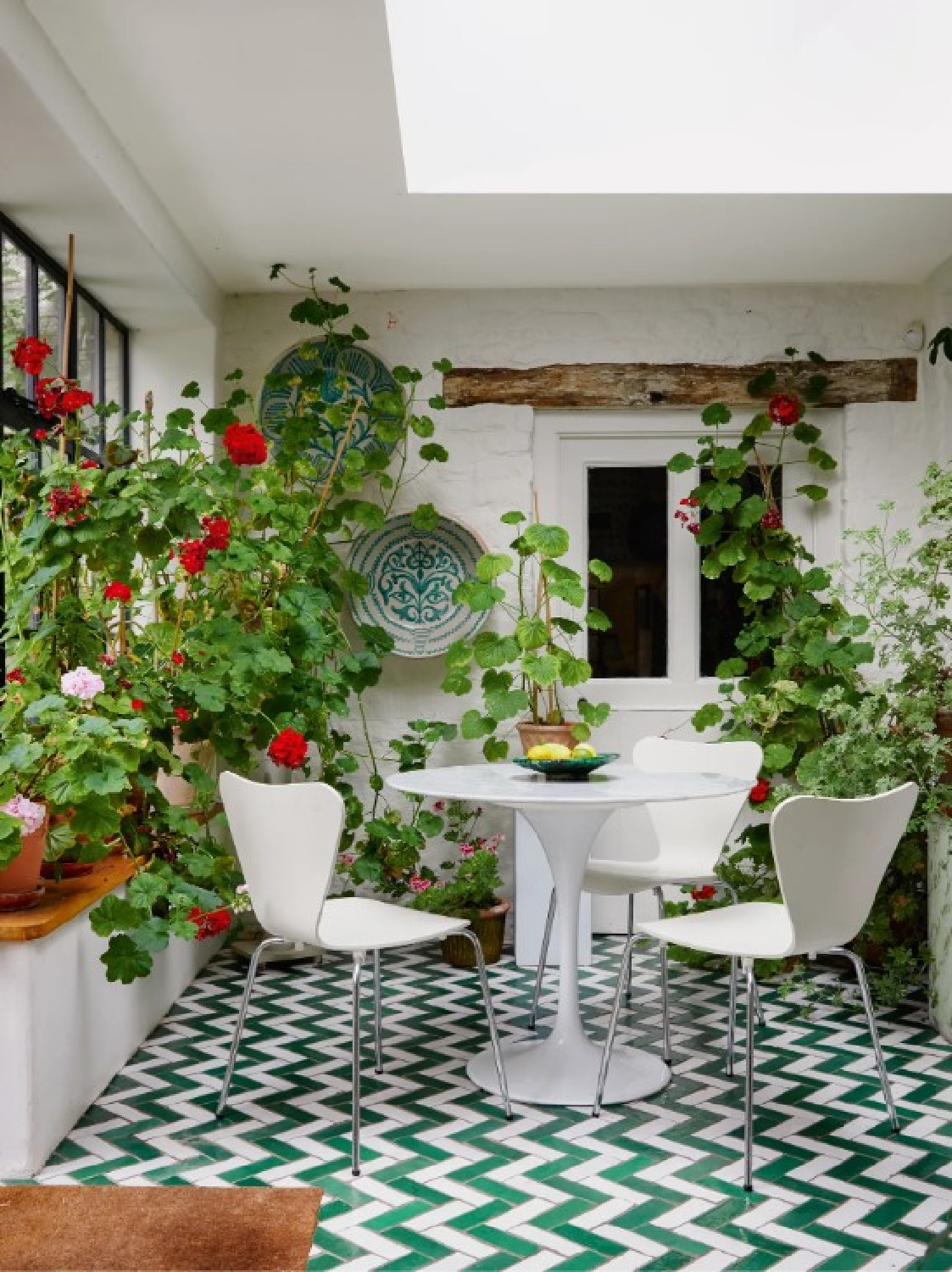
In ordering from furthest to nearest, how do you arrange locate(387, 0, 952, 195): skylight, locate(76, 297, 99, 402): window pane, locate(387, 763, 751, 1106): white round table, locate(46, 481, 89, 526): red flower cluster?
1. locate(76, 297, 99, 402): window pane
2. locate(387, 0, 952, 195): skylight
3. locate(387, 763, 751, 1106): white round table
4. locate(46, 481, 89, 526): red flower cluster

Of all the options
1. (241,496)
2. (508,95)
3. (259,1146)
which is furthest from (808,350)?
(259,1146)

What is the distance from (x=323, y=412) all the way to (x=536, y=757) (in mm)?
2107

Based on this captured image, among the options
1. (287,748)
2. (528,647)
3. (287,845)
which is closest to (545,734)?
(528,647)

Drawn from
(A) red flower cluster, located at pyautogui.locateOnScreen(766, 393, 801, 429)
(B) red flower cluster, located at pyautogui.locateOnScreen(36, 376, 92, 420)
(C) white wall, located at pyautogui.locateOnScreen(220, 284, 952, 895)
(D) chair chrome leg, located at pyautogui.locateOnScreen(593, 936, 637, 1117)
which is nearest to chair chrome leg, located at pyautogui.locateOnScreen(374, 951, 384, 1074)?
(D) chair chrome leg, located at pyautogui.locateOnScreen(593, 936, 637, 1117)

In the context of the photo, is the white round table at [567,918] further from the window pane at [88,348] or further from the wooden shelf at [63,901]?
the window pane at [88,348]

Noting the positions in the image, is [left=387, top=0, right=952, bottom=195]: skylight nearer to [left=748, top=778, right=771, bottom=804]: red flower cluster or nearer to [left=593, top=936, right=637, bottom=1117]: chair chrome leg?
[left=748, top=778, right=771, bottom=804]: red flower cluster

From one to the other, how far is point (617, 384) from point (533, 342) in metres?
0.38

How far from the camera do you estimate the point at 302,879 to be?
10.2ft

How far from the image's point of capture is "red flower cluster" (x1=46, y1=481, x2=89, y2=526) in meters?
3.18

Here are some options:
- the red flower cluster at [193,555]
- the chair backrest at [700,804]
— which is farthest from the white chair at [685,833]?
the red flower cluster at [193,555]

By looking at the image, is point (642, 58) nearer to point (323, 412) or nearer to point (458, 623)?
point (323, 412)

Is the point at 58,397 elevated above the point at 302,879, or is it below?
above

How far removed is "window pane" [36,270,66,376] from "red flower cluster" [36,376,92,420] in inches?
30.2

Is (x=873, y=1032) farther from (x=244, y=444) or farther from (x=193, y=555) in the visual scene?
(x=244, y=444)
